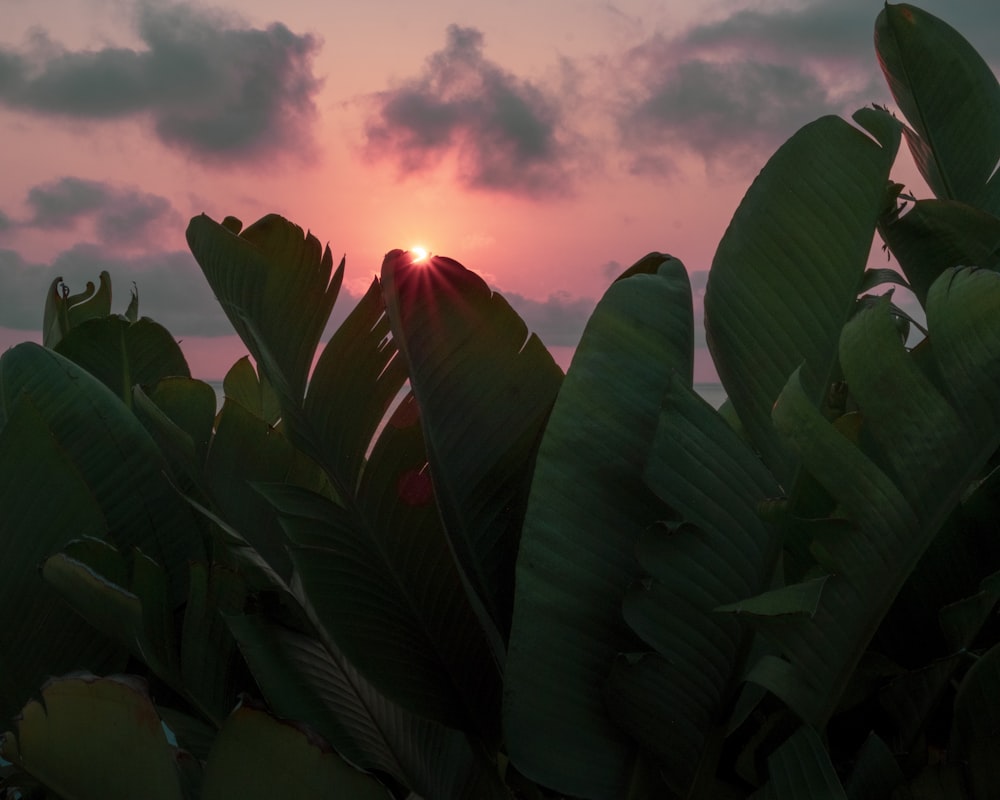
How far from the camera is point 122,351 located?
1029mm

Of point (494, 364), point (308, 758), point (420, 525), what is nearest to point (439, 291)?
point (494, 364)

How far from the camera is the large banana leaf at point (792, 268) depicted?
1.90 feet

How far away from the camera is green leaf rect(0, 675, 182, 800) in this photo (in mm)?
513

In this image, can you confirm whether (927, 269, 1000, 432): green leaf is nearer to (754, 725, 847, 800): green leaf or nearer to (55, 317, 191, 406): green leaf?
(754, 725, 847, 800): green leaf

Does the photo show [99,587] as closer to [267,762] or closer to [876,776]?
[267,762]

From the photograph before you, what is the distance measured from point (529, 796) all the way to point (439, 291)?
1.13ft

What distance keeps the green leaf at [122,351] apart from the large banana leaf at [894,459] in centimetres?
73

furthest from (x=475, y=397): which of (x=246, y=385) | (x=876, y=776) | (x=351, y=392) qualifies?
(x=246, y=385)

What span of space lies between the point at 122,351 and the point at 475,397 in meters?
0.60

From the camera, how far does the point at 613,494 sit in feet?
1.74

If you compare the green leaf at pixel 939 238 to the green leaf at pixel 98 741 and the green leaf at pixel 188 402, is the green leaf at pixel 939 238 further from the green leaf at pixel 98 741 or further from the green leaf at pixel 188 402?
the green leaf at pixel 98 741

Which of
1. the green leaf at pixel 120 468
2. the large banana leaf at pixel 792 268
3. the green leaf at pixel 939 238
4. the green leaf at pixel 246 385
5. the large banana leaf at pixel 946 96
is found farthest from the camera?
the green leaf at pixel 246 385

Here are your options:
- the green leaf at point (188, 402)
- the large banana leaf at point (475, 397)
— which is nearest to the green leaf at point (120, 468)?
the green leaf at point (188, 402)

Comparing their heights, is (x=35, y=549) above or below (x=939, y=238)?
below
